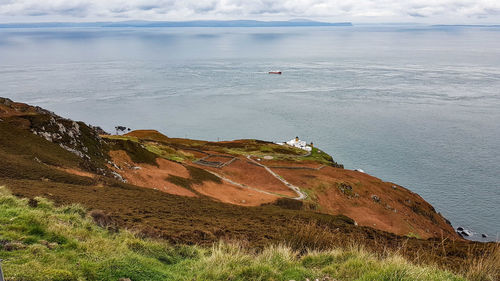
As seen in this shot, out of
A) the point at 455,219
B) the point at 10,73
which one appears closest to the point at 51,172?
the point at 455,219

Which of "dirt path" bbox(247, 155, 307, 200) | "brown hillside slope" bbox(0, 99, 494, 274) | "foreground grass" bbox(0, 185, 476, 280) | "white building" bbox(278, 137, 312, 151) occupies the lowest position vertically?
"white building" bbox(278, 137, 312, 151)

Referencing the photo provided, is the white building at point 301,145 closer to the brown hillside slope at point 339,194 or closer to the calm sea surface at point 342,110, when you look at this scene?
the calm sea surface at point 342,110

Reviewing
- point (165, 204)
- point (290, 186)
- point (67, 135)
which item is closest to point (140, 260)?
point (165, 204)

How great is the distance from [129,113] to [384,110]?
6862 centimetres

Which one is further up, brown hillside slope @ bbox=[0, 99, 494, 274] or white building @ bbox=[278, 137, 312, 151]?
brown hillside slope @ bbox=[0, 99, 494, 274]

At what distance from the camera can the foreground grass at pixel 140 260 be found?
8.78 meters

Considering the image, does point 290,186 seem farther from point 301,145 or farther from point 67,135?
point 301,145

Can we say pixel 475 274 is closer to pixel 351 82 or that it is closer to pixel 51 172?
pixel 51 172

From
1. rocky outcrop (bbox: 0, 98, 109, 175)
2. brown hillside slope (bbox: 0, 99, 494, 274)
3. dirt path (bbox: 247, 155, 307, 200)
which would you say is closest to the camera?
brown hillside slope (bbox: 0, 99, 494, 274)

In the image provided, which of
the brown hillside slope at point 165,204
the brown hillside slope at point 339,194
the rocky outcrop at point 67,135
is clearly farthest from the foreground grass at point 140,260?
the brown hillside slope at point 339,194

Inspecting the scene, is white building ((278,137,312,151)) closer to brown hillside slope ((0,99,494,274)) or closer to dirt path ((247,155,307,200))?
dirt path ((247,155,307,200))

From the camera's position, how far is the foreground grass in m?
8.78

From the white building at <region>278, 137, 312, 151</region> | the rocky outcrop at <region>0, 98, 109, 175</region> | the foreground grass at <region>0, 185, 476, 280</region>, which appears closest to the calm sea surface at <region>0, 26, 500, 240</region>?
the white building at <region>278, 137, 312, 151</region>

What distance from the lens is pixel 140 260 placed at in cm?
987
